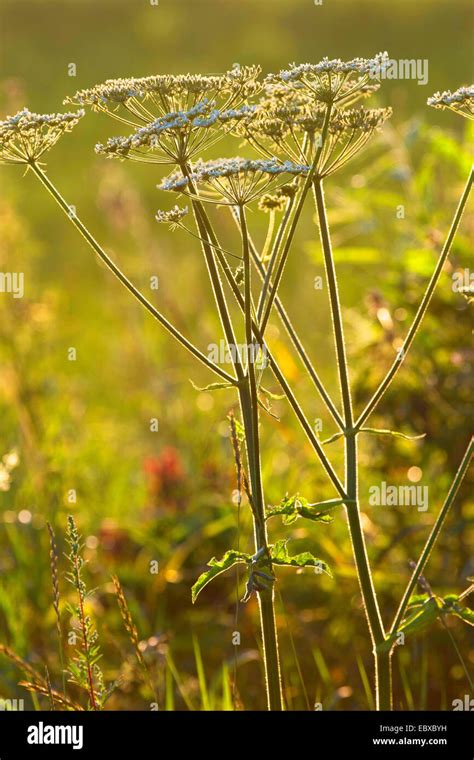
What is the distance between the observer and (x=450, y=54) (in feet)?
37.4

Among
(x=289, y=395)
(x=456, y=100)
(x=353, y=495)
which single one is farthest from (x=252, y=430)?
(x=456, y=100)

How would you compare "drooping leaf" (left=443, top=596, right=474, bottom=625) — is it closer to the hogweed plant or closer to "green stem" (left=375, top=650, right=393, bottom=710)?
the hogweed plant

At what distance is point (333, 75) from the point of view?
311 cm

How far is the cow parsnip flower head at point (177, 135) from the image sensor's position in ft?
9.83

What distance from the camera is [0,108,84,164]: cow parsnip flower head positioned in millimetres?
3170

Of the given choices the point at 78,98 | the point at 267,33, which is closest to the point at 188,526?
the point at 78,98

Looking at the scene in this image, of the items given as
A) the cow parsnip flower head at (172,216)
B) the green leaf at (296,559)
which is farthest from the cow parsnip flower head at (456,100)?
the green leaf at (296,559)

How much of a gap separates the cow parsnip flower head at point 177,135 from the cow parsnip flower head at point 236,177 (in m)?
0.08

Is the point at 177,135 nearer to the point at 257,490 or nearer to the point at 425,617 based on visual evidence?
the point at 257,490

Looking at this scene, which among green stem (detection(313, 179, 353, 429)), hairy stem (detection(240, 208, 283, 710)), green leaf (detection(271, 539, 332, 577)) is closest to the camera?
green leaf (detection(271, 539, 332, 577))

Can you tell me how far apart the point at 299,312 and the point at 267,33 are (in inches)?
247

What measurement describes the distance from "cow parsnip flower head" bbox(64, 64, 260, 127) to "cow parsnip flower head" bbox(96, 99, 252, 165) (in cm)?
7

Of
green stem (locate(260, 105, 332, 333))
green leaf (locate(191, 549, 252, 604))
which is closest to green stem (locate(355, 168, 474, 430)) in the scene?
green stem (locate(260, 105, 332, 333))

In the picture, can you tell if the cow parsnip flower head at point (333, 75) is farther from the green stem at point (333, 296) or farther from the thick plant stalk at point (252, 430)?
the thick plant stalk at point (252, 430)
